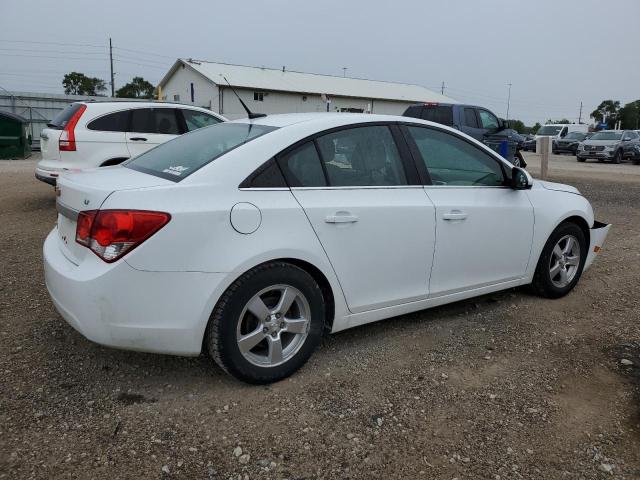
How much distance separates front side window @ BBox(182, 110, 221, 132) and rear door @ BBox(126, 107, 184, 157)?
146 mm

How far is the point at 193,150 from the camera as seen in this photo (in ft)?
11.0

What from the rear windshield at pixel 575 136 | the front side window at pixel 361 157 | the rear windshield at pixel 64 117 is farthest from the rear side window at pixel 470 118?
the rear windshield at pixel 575 136

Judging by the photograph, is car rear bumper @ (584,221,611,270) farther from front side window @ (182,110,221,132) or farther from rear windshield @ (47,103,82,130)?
rear windshield @ (47,103,82,130)

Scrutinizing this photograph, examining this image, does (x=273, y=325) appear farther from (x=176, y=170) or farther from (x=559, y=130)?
(x=559, y=130)

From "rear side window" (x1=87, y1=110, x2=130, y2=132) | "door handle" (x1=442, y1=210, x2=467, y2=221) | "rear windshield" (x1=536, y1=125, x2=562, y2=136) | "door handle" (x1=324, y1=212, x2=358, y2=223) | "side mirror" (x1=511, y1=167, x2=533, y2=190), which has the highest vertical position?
"rear windshield" (x1=536, y1=125, x2=562, y2=136)

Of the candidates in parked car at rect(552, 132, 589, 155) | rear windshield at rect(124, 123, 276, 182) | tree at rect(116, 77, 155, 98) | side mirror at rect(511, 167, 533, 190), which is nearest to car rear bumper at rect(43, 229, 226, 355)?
rear windshield at rect(124, 123, 276, 182)

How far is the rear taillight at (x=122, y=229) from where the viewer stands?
8.68 feet

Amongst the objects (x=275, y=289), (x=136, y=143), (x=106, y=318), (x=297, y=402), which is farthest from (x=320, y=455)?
(x=136, y=143)

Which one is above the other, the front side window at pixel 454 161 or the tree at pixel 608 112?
the tree at pixel 608 112

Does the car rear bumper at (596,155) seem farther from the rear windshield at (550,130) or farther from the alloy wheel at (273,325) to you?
the alloy wheel at (273,325)

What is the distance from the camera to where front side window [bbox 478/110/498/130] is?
47.2 feet

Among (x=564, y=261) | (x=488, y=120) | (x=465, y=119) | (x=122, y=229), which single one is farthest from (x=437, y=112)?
(x=122, y=229)

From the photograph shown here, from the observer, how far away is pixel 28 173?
42.8 feet

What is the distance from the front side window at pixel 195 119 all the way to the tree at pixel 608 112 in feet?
231
